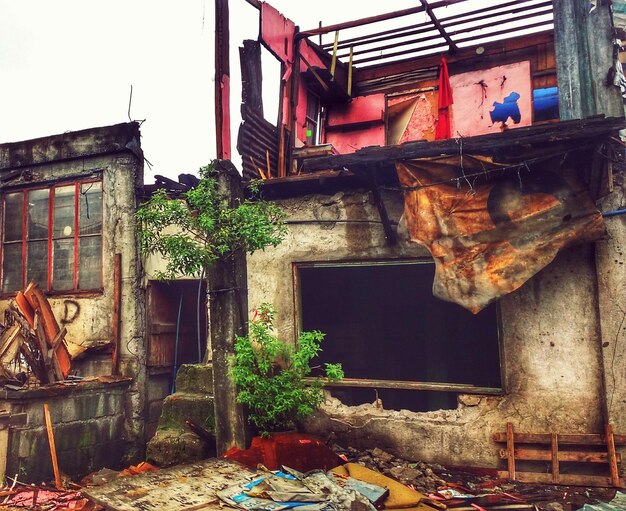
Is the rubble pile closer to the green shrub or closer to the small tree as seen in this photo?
the green shrub

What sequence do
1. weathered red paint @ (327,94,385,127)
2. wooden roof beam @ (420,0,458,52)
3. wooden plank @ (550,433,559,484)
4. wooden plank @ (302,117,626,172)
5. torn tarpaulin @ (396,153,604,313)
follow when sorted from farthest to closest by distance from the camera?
weathered red paint @ (327,94,385,127) → wooden roof beam @ (420,0,458,52) → wooden plank @ (550,433,559,484) → torn tarpaulin @ (396,153,604,313) → wooden plank @ (302,117,626,172)

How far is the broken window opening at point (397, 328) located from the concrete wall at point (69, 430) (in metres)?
3.70

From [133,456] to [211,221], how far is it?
510 cm

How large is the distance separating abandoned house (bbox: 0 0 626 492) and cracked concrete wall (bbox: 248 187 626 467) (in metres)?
0.02

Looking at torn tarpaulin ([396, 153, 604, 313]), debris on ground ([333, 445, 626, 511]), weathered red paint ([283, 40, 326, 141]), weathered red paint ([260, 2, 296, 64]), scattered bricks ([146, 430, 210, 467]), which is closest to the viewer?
debris on ground ([333, 445, 626, 511])

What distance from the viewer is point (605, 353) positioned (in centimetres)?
593

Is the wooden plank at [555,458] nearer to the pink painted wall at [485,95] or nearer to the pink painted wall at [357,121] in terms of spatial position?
the pink painted wall at [485,95]

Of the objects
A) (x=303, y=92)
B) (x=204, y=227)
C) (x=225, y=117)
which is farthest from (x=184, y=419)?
(x=303, y=92)

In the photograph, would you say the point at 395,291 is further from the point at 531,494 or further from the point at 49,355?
the point at 49,355

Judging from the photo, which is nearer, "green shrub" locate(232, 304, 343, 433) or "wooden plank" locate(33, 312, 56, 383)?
"green shrub" locate(232, 304, 343, 433)

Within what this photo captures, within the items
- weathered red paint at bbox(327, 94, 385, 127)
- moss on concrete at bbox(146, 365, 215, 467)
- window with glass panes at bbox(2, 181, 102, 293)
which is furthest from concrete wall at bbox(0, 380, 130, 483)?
weathered red paint at bbox(327, 94, 385, 127)

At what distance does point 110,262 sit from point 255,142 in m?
3.62

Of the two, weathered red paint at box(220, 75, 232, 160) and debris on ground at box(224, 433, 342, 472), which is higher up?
weathered red paint at box(220, 75, 232, 160)

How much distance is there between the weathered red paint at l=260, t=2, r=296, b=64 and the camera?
8.37 meters
